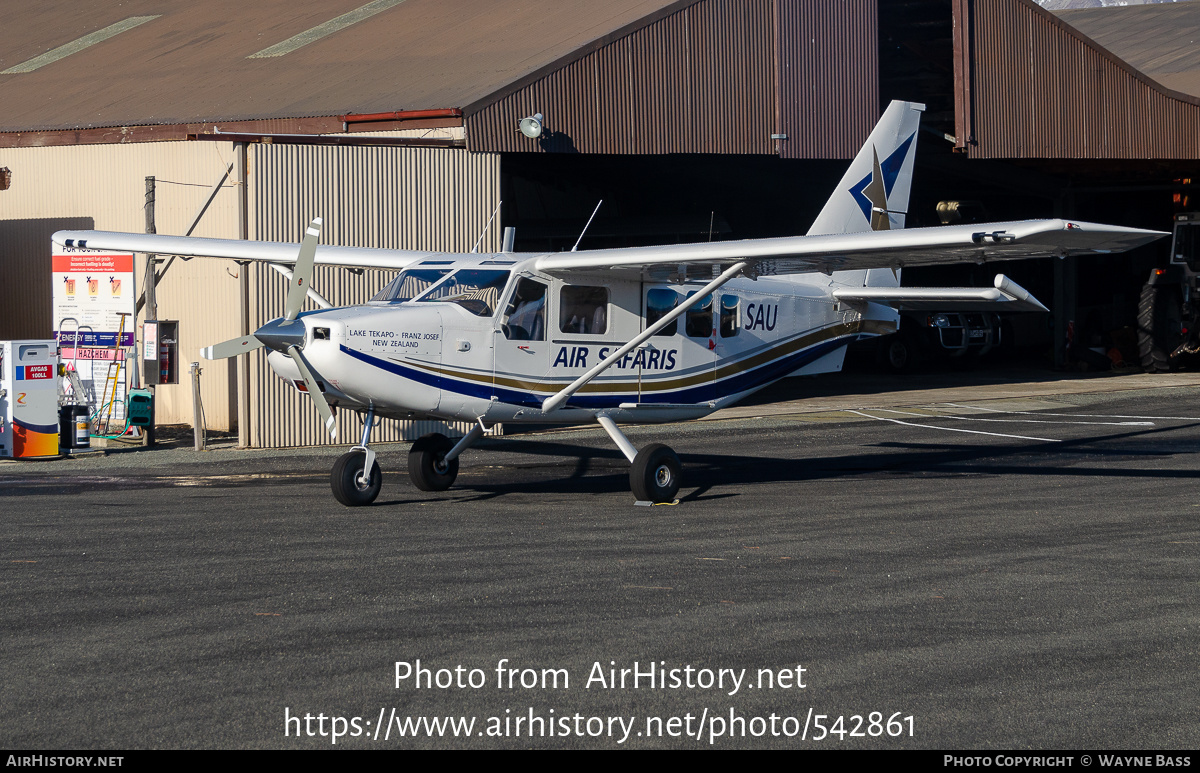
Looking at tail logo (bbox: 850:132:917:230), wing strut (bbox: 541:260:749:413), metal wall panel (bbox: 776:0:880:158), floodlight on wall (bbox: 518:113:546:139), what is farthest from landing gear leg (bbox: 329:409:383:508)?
metal wall panel (bbox: 776:0:880:158)

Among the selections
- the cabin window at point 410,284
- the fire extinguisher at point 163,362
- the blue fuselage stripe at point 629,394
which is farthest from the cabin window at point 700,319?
the fire extinguisher at point 163,362

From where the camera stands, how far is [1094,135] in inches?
1051

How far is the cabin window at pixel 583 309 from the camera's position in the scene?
13102 millimetres

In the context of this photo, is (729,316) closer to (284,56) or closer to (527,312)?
(527,312)

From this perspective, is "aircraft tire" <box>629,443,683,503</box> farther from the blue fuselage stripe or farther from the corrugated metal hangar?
the corrugated metal hangar

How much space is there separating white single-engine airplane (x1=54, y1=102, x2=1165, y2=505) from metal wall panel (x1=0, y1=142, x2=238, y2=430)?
12.9ft

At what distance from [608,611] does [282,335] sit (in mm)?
4939

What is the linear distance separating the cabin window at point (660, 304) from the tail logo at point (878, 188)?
389 centimetres

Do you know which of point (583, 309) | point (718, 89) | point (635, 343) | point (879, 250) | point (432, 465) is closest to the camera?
point (879, 250)

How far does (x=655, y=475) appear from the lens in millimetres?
12734

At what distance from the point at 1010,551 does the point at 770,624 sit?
3212 mm

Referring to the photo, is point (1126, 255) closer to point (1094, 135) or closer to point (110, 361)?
point (1094, 135)

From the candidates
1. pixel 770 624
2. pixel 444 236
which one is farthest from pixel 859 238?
pixel 444 236

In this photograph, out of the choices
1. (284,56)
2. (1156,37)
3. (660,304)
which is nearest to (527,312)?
(660,304)
